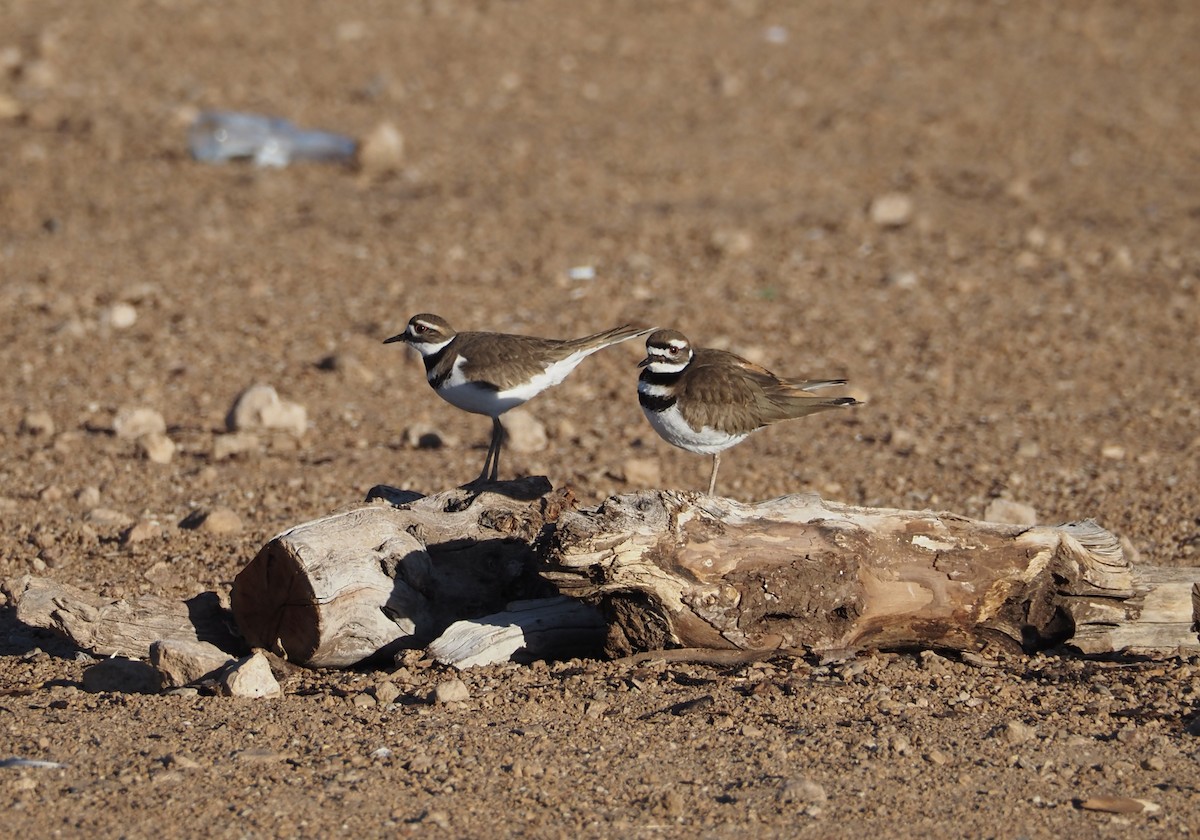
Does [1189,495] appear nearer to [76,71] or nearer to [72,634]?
[72,634]

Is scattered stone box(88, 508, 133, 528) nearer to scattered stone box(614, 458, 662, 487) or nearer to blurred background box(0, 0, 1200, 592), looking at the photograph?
blurred background box(0, 0, 1200, 592)

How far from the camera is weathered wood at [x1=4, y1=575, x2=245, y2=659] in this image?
6.05 meters

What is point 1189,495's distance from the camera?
8.16m

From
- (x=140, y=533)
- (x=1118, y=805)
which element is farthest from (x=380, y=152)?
(x=1118, y=805)

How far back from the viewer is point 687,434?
21.9 ft

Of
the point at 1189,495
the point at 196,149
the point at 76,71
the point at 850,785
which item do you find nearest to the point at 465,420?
the point at 1189,495

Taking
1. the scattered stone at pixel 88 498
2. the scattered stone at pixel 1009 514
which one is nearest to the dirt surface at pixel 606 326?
the scattered stone at pixel 88 498

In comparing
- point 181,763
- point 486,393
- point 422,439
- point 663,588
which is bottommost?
point 422,439

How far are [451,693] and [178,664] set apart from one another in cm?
110

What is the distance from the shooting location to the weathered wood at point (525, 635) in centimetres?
585

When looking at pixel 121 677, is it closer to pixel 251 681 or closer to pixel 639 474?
pixel 251 681

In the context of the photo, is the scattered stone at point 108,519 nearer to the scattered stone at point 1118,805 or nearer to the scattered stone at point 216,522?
the scattered stone at point 216,522

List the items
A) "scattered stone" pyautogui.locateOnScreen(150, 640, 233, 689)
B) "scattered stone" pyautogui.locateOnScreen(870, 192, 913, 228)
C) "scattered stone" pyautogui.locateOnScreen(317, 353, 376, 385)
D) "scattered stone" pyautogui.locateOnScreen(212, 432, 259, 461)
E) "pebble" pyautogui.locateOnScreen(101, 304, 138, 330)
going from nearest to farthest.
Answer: "scattered stone" pyautogui.locateOnScreen(150, 640, 233, 689), "scattered stone" pyautogui.locateOnScreen(212, 432, 259, 461), "scattered stone" pyautogui.locateOnScreen(317, 353, 376, 385), "pebble" pyautogui.locateOnScreen(101, 304, 138, 330), "scattered stone" pyautogui.locateOnScreen(870, 192, 913, 228)

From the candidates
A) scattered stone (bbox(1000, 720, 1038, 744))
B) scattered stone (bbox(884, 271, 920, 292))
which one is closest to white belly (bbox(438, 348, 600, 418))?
scattered stone (bbox(1000, 720, 1038, 744))
